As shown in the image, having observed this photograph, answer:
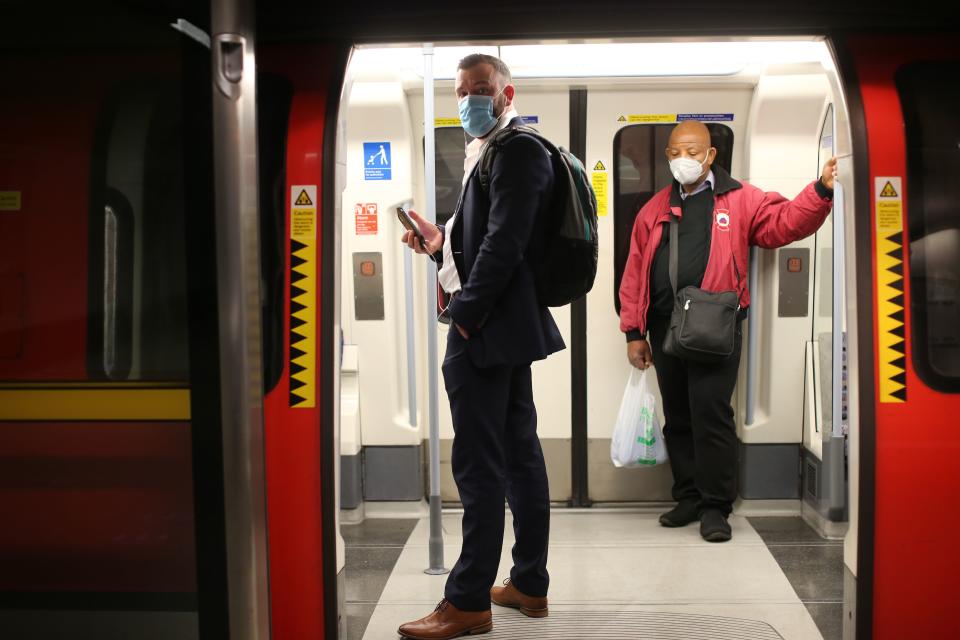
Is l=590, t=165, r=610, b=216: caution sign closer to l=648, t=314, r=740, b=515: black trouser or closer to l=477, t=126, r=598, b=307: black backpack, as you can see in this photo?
l=648, t=314, r=740, b=515: black trouser

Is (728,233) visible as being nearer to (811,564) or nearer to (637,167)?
(637,167)

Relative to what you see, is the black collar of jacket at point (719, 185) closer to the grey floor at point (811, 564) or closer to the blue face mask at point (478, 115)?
the blue face mask at point (478, 115)

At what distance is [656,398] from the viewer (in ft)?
17.0

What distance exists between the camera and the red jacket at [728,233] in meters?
4.51

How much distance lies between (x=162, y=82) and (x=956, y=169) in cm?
235

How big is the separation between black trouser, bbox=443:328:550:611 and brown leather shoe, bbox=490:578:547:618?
16 centimetres

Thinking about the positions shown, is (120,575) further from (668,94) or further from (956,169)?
(668,94)

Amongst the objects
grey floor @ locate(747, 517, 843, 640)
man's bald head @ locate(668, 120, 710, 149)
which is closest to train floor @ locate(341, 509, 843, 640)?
grey floor @ locate(747, 517, 843, 640)

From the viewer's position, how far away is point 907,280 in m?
2.78

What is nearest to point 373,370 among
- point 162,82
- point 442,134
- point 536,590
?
point 442,134

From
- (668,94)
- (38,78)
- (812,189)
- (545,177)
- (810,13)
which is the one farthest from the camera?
(668,94)

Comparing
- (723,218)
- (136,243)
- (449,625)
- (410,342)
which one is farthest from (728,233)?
(136,243)

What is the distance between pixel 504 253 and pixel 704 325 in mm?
1765

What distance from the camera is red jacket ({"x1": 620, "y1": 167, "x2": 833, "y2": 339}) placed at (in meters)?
4.51
